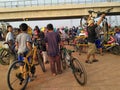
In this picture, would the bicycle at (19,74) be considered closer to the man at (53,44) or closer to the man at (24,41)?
the man at (24,41)

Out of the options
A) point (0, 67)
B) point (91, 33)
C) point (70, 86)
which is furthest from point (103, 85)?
point (0, 67)

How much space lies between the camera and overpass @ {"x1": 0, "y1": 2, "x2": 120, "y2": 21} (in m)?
47.6

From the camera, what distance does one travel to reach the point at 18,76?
8.21 metres

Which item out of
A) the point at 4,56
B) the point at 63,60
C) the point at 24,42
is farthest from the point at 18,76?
the point at 4,56

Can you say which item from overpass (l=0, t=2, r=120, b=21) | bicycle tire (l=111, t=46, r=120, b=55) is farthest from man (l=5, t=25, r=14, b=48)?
overpass (l=0, t=2, r=120, b=21)

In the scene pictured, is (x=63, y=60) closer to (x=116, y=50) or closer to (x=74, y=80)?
(x=74, y=80)

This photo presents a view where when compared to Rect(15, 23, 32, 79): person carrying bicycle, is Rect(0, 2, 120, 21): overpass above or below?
below

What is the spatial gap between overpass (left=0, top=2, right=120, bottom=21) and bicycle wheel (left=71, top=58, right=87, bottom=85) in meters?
39.0

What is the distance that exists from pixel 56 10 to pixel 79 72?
1649 inches

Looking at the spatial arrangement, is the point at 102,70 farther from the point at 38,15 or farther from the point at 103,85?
the point at 38,15

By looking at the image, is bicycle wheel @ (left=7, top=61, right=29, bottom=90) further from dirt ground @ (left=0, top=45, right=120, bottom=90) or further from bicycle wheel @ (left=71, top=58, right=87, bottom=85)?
bicycle wheel @ (left=71, top=58, right=87, bottom=85)

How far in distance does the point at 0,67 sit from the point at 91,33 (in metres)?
4.16

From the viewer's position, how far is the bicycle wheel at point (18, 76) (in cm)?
805

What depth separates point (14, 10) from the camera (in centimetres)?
5100
